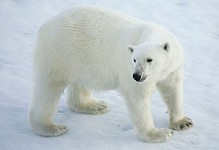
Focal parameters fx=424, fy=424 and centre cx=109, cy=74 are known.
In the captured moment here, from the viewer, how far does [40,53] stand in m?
5.14

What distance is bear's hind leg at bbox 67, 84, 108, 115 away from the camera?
18.7 feet

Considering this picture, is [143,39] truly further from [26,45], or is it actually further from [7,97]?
[26,45]

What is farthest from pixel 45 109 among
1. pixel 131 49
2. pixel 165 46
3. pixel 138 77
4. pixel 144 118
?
pixel 165 46

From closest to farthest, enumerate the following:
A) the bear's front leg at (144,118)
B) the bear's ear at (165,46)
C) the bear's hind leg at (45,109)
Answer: the bear's ear at (165,46) < the bear's front leg at (144,118) < the bear's hind leg at (45,109)

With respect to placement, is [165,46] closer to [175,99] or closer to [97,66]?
[175,99]

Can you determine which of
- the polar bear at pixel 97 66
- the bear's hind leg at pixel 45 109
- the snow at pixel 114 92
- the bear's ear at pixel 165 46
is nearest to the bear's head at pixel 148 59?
the bear's ear at pixel 165 46

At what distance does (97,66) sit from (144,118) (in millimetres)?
862

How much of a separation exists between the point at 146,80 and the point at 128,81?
0.35 meters

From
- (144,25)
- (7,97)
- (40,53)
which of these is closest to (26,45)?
(7,97)

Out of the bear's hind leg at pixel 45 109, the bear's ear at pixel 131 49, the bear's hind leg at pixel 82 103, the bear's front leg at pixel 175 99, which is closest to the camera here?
the bear's ear at pixel 131 49

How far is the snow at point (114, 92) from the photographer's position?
4.90 m

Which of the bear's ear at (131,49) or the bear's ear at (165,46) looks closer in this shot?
the bear's ear at (165,46)

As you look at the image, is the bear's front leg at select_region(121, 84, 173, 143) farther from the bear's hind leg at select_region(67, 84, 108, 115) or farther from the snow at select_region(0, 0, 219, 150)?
the bear's hind leg at select_region(67, 84, 108, 115)

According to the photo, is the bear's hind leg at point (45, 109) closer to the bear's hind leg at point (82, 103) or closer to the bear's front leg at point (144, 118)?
the bear's hind leg at point (82, 103)
